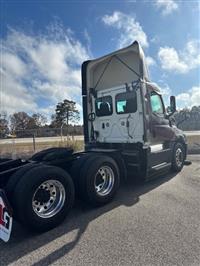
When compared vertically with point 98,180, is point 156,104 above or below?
above

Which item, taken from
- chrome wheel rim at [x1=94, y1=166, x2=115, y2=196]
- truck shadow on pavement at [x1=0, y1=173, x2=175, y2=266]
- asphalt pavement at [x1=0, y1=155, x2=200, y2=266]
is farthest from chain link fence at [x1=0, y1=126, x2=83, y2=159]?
asphalt pavement at [x1=0, y1=155, x2=200, y2=266]

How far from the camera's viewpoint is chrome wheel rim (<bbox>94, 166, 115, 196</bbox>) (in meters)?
4.50

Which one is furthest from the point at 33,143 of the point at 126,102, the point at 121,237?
the point at 121,237

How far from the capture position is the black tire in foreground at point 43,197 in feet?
10.6

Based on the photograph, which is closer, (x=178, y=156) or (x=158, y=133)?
(x=158, y=133)

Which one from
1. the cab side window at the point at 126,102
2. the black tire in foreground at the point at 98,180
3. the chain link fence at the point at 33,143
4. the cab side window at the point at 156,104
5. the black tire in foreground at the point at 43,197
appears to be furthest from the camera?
the chain link fence at the point at 33,143

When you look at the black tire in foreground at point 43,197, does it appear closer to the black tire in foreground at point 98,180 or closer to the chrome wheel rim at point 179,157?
the black tire in foreground at point 98,180

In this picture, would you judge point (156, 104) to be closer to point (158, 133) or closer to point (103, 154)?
point (158, 133)

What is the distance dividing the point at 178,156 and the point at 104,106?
2.82 m

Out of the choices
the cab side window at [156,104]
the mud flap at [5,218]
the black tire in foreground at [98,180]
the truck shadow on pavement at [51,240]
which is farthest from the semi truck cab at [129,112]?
the mud flap at [5,218]

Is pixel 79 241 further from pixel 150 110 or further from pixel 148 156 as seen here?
pixel 150 110

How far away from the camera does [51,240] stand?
3203mm

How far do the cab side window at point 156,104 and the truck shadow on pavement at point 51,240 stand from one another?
2.58 meters

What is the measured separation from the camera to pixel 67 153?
4.62 meters
